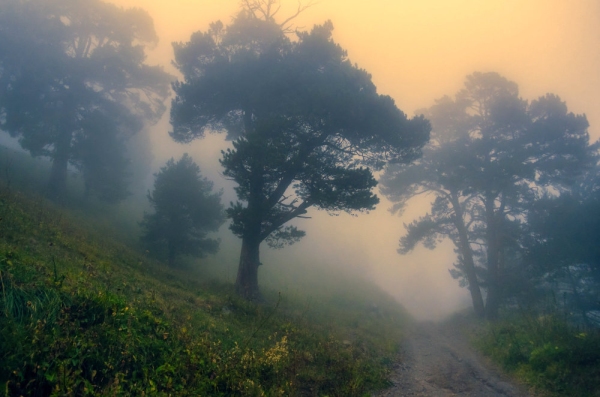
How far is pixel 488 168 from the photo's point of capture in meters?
22.4

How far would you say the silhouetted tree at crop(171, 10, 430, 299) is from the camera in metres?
15.3

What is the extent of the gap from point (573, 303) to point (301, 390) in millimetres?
23999

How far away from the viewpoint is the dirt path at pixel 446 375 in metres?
8.21

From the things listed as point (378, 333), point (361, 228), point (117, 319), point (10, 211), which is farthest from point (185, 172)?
point (361, 228)

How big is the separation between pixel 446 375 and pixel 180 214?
18.9 m

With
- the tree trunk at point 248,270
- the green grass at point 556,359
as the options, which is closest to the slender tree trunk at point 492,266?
the green grass at point 556,359

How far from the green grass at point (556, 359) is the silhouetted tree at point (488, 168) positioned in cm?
1280

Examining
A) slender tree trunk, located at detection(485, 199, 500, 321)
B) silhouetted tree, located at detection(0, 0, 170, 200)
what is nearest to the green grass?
slender tree trunk, located at detection(485, 199, 500, 321)

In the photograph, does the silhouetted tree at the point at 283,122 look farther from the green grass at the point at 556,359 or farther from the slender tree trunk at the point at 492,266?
the slender tree trunk at the point at 492,266

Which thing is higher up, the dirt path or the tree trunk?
the tree trunk

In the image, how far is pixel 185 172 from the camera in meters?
24.1

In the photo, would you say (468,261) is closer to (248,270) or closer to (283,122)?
(248,270)

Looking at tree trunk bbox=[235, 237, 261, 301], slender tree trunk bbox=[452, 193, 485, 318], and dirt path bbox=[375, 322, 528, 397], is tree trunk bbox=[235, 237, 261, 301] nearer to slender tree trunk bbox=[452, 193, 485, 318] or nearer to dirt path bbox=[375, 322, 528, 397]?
dirt path bbox=[375, 322, 528, 397]

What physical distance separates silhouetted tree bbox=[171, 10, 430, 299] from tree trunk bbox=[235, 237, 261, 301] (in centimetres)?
5
